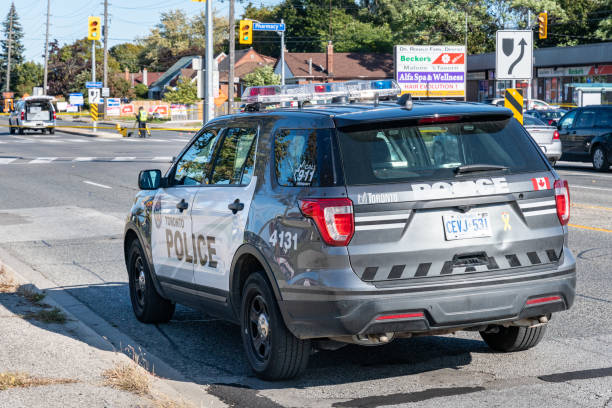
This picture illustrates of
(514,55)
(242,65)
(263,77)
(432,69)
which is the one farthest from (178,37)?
(514,55)

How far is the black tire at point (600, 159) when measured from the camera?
25422 mm

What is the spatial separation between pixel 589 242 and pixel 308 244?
7373mm

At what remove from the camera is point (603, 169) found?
25.6m

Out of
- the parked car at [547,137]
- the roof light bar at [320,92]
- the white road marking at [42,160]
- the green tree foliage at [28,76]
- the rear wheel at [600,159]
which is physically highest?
the green tree foliage at [28,76]

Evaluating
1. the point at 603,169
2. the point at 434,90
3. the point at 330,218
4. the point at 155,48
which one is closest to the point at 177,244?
the point at 330,218

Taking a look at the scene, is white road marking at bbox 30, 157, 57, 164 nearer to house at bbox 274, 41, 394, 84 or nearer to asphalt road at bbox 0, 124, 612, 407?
asphalt road at bbox 0, 124, 612, 407

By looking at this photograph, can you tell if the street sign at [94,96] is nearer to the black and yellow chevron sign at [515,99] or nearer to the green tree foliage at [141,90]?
the black and yellow chevron sign at [515,99]

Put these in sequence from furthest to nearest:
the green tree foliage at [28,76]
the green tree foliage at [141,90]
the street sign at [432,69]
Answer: the green tree foliage at [28,76] → the green tree foliage at [141,90] → the street sign at [432,69]

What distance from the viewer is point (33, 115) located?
5862cm

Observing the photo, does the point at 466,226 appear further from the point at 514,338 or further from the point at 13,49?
the point at 13,49

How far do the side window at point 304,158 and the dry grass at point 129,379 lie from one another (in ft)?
4.68

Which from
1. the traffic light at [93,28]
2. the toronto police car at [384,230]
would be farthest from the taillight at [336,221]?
the traffic light at [93,28]

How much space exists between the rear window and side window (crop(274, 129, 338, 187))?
10 centimetres

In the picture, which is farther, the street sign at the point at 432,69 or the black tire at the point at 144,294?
the street sign at the point at 432,69
